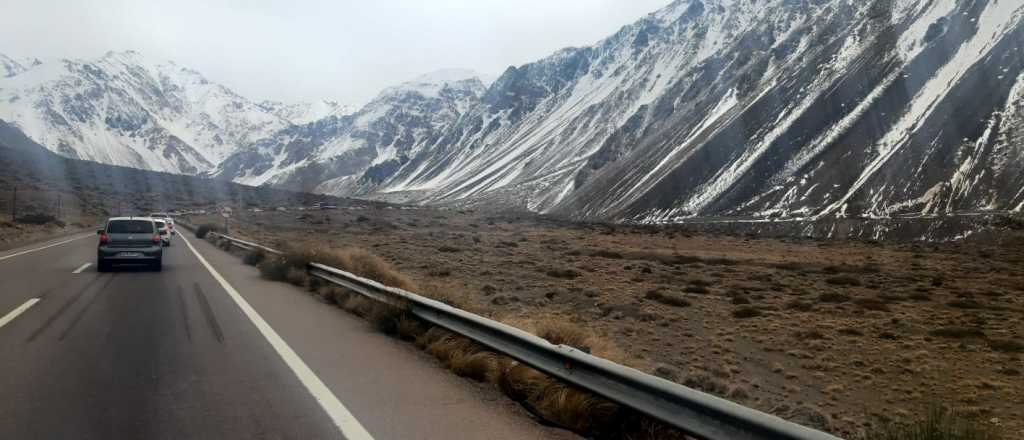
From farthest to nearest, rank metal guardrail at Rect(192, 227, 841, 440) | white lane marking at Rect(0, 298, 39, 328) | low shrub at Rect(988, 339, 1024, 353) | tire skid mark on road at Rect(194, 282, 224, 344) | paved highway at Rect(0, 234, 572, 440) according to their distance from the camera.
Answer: low shrub at Rect(988, 339, 1024, 353), white lane marking at Rect(0, 298, 39, 328), tire skid mark on road at Rect(194, 282, 224, 344), paved highway at Rect(0, 234, 572, 440), metal guardrail at Rect(192, 227, 841, 440)

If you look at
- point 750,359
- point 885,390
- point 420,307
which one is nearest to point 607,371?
point 420,307

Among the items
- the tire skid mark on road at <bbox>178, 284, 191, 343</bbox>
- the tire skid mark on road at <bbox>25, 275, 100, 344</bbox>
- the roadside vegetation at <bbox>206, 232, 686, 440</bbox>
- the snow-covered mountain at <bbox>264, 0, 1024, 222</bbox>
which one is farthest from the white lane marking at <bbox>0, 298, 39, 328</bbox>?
the snow-covered mountain at <bbox>264, 0, 1024, 222</bbox>

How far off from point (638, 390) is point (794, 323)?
15710 mm

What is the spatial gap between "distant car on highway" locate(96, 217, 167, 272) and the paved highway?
6.63 metres

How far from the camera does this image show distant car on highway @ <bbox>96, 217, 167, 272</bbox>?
19797 millimetres

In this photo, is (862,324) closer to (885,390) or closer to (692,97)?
(885,390)

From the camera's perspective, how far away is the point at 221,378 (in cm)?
729

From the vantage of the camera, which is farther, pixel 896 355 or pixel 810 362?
pixel 896 355

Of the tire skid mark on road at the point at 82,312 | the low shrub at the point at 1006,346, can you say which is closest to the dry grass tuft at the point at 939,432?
the tire skid mark on road at the point at 82,312

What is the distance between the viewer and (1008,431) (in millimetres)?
9891

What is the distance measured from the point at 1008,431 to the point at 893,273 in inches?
1284

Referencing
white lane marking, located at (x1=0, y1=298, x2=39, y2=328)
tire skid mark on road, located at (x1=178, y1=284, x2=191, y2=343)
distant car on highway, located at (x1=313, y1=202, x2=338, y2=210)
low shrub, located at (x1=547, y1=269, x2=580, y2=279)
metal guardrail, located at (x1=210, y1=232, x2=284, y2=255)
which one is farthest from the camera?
distant car on highway, located at (x1=313, y1=202, x2=338, y2=210)

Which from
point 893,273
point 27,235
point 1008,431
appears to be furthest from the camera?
point 27,235

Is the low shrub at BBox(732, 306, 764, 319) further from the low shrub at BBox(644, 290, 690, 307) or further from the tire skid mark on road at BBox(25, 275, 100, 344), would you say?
the tire skid mark on road at BBox(25, 275, 100, 344)
